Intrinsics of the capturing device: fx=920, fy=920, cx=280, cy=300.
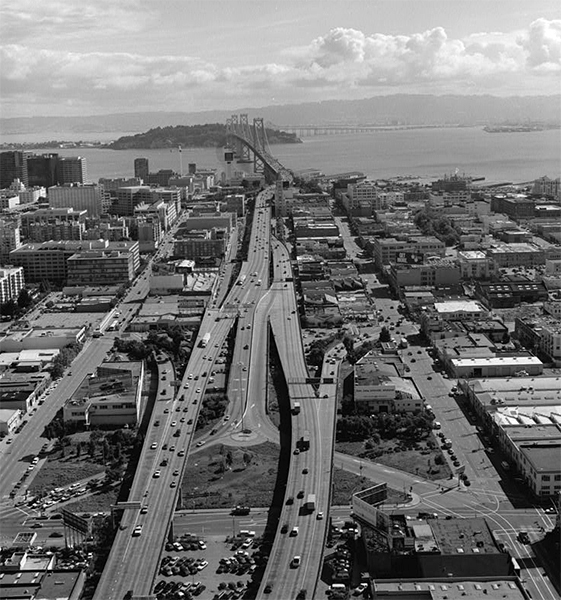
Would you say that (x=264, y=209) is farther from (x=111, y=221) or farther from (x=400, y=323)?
(x=400, y=323)

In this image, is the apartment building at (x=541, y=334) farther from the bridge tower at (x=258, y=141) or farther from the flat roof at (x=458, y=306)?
the bridge tower at (x=258, y=141)

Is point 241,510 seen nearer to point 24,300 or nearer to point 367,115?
point 24,300

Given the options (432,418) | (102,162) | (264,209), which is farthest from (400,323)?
(102,162)

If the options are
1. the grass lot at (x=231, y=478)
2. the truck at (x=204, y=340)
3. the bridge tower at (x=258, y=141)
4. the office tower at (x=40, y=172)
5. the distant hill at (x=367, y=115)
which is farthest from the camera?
the distant hill at (x=367, y=115)

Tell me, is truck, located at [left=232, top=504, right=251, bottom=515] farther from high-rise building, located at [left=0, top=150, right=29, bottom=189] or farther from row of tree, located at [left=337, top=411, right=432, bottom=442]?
high-rise building, located at [left=0, top=150, right=29, bottom=189]

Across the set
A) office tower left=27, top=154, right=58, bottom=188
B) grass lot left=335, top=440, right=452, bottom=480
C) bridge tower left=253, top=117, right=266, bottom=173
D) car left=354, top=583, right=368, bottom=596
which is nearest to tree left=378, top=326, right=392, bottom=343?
grass lot left=335, top=440, right=452, bottom=480

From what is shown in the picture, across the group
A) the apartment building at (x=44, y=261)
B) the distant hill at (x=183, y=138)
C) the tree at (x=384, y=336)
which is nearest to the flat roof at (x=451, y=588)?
the tree at (x=384, y=336)
